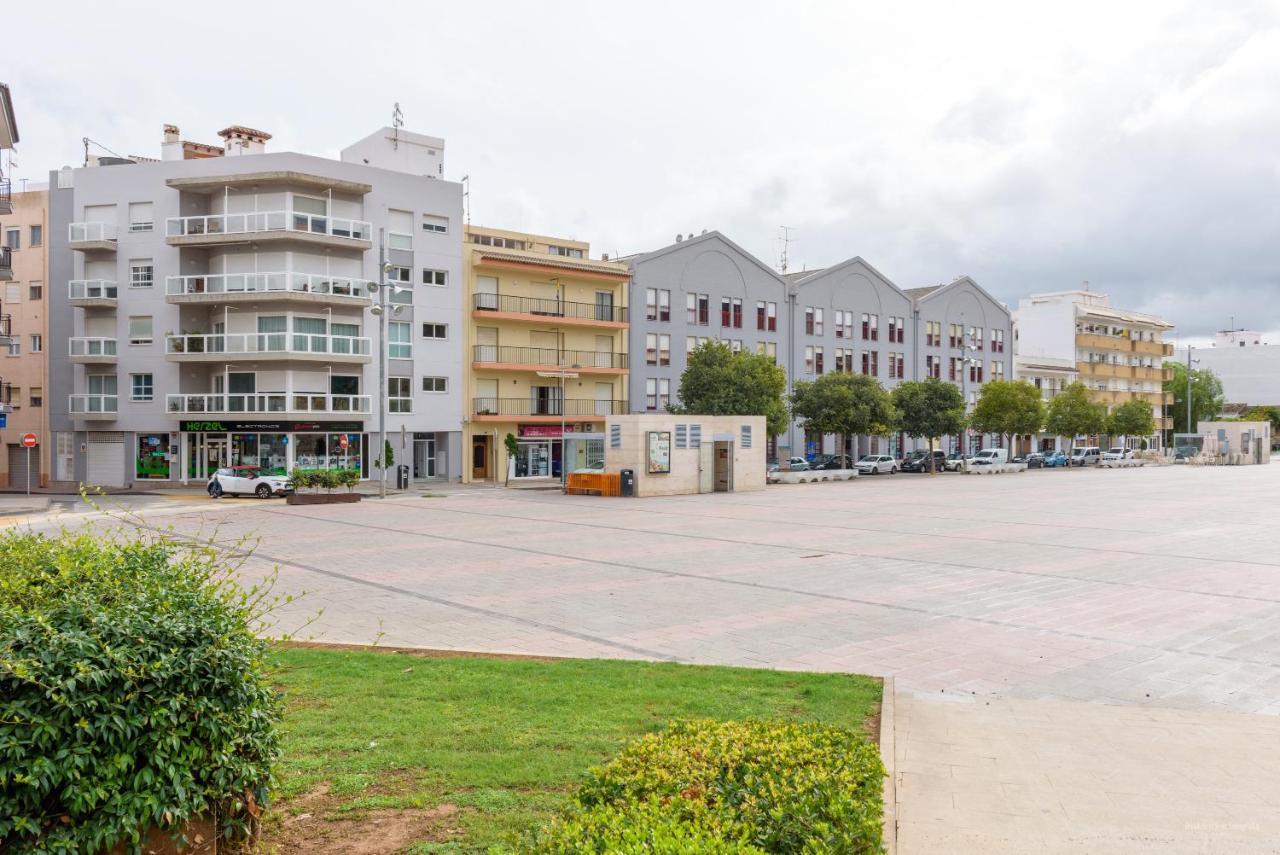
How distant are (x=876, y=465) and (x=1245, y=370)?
105 m

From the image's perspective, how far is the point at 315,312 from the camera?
4631 centimetres

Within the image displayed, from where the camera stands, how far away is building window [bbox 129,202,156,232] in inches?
1833

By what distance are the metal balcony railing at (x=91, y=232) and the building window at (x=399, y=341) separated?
14170 millimetres

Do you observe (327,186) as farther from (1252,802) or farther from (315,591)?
(1252,802)

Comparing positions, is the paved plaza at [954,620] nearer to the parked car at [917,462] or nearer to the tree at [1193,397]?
the parked car at [917,462]

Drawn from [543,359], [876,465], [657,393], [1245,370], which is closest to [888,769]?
[543,359]

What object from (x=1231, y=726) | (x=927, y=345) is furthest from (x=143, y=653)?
(x=927, y=345)

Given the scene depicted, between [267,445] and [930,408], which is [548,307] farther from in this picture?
[930,408]

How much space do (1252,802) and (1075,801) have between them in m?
1.17

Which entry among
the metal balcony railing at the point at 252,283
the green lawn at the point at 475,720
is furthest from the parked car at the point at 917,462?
the green lawn at the point at 475,720

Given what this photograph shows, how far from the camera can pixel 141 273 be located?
4678cm

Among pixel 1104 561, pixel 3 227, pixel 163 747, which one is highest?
pixel 3 227

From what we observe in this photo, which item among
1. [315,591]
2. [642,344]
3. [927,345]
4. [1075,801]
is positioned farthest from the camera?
[927,345]

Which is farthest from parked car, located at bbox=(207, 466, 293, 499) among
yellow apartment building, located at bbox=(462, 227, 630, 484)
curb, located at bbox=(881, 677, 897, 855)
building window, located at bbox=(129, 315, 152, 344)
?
curb, located at bbox=(881, 677, 897, 855)
